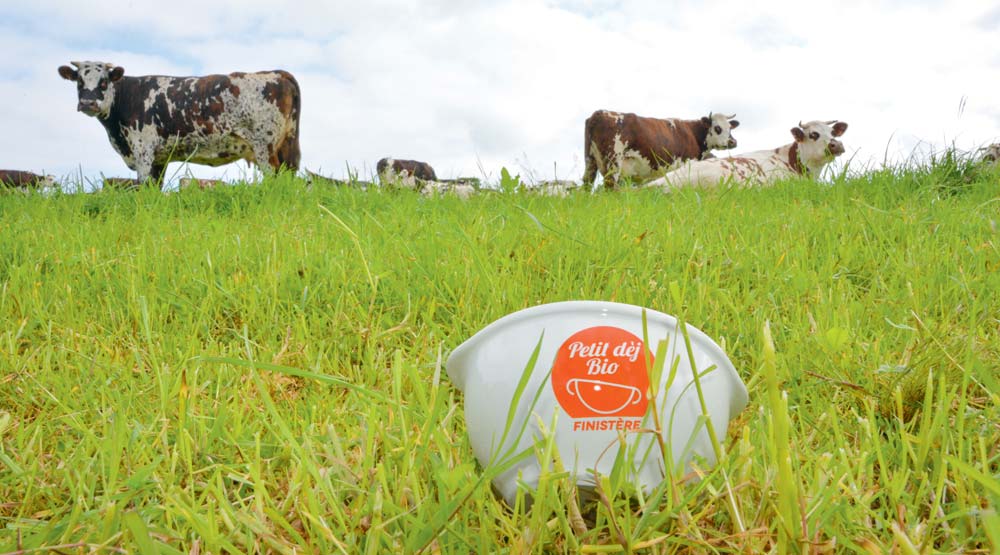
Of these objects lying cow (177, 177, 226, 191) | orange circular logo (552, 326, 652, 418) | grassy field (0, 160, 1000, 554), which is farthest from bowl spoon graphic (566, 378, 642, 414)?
lying cow (177, 177, 226, 191)

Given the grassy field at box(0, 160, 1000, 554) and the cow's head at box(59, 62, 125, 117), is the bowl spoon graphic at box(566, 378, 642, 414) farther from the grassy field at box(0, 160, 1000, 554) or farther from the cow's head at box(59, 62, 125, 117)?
the cow's head at box(59, 62, 125, 117)

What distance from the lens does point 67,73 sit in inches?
391

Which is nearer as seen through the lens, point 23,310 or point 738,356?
point 738,356

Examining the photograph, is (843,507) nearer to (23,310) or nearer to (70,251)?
(23,310)

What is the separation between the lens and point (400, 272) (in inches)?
122

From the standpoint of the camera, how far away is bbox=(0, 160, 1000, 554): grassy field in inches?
53.1

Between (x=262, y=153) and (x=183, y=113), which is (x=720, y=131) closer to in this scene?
(x=262, y=153)

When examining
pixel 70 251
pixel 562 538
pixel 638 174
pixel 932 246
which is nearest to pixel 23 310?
pixel 70 251

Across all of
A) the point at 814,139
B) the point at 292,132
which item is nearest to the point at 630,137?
the point at 814,139

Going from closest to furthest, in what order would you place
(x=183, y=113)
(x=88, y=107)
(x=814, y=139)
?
(x=88, y=107) < (x=183, y=113) < (x=814, y=139)

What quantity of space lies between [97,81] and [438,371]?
10.1m

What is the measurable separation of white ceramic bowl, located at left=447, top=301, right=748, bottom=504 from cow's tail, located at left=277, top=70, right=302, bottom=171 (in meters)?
9.34

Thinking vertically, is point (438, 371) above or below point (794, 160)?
below

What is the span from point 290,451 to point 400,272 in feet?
4.51
